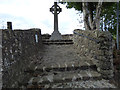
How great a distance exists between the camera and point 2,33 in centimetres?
173

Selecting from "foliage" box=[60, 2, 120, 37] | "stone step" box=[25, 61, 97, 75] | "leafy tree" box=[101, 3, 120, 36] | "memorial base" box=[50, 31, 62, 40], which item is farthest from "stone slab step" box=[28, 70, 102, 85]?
"leafy tree" box=[101, 3, 120, 36]

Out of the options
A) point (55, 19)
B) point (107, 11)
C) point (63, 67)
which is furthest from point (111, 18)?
point (63, 67)

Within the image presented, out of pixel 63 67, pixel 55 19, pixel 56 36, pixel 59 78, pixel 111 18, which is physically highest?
pixel 111 18

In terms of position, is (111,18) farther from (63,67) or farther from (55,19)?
(63,67)

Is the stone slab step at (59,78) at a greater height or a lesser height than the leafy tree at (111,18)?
lesser

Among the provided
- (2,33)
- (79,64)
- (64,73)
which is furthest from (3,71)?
(79,64)

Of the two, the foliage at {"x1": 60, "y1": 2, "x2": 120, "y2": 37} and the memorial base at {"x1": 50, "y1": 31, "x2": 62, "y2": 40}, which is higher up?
the foliage at {"x1": 60, "y1": 2, "x2": 120, "y2": 37}

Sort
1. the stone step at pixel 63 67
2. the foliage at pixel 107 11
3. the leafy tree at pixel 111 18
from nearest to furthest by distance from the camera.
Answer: the stone step at pixel 63 67
the foliage at pixel 107 11
the leafy tree at pixel 111 18

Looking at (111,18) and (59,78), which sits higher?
(111,18)

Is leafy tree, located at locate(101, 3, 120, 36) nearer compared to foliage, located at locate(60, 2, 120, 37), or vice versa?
foliage, located at locate(60, 2, 120, 37)

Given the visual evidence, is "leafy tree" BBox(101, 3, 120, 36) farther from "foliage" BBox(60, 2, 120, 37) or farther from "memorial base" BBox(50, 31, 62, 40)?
"memorial base" BBox(50, 31, 62, 40)

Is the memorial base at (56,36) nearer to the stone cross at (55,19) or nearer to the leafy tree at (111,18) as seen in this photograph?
the stone cross at (55,19)

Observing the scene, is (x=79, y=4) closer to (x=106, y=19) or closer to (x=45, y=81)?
(x=106, y=19)

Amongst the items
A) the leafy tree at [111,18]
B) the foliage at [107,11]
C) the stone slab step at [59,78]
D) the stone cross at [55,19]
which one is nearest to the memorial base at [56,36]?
the stone cross at [55,19]
